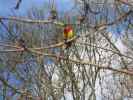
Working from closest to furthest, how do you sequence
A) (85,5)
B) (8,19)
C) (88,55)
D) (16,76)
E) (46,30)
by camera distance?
(8,19)
(85,5)
(16,76)
(88,55)
(46,30)

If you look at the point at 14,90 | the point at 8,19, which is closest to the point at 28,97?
the point at 14,90

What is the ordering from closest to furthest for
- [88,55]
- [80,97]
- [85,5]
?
[85,5], [88,55], [80,97]

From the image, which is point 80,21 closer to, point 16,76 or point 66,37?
point 66,37

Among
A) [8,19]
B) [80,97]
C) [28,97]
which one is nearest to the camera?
[8,19]

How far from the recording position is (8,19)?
1.80 meters

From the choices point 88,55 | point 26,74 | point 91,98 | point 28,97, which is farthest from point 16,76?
point 28,97

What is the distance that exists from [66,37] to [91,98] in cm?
1255

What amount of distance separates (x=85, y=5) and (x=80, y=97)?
12.8m

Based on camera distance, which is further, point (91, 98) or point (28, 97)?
point (91, 98)

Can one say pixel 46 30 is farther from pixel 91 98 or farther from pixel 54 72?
pixel 91 98

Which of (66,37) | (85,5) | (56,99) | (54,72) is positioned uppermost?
(85,5)

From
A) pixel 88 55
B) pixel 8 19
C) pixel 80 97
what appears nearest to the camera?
pixel 8 19

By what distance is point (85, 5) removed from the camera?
6.83 feet

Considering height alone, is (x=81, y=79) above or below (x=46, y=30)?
below
